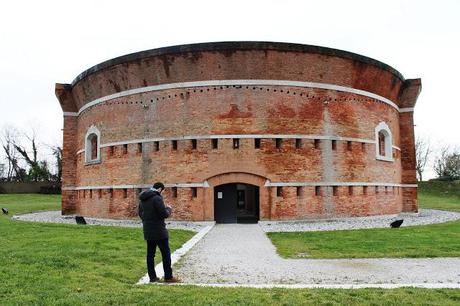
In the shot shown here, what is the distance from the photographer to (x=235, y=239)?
14273 mm

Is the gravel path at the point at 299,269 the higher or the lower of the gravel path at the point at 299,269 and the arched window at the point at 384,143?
the lower

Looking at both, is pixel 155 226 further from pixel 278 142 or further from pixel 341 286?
pixel 278 142

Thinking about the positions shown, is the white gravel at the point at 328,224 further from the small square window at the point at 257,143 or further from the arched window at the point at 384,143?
the arched window at the point at 384,143

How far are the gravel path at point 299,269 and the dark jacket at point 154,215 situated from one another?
0.97 meters

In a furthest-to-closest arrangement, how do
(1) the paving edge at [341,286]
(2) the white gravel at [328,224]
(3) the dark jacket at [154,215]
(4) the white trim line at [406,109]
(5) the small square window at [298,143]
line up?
(4) the white trim line at [406,109] < (5) the small square window at [298,143] < (2) the white gravel at [328,224] < (3) the dark jacket at [154,215] < (1) the paving edge at [341,286]

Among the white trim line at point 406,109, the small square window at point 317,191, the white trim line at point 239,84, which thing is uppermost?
the white trim line at point 239,84

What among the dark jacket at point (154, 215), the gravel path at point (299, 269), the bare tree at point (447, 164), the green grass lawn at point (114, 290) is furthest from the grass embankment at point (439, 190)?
the dark jacket at point (154, 215)

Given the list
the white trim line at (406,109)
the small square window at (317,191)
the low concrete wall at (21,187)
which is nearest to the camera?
the small square window at (317,191)

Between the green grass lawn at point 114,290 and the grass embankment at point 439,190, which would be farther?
the grass embankment at point 439,190

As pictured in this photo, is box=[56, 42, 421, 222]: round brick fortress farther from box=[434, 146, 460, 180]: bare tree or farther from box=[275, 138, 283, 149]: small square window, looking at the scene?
box=[434, 146, 460, 180]: bare tree

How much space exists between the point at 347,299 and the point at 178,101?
1540 centimetres

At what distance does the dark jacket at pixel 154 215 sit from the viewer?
24.0ft

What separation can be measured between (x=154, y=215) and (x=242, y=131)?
41.3ft

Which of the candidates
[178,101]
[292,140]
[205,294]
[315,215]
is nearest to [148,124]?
[178,101]
